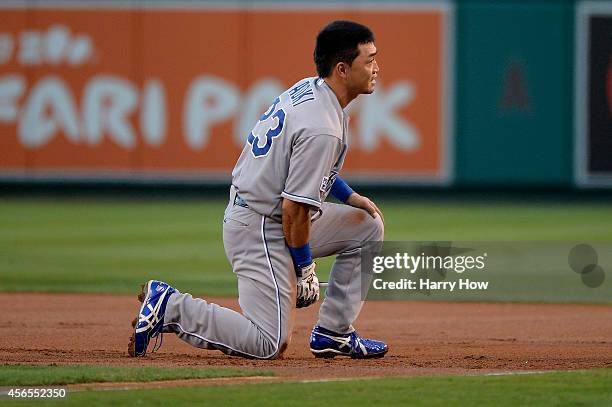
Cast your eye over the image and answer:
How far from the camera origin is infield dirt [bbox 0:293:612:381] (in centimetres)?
585

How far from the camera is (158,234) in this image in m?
13.8

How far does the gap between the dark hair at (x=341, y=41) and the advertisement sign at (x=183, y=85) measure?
1294 centimetres

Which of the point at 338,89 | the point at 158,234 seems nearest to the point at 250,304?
the point at 338,89

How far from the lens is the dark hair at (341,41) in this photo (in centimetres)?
583

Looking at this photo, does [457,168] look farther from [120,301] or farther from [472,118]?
[120,301]

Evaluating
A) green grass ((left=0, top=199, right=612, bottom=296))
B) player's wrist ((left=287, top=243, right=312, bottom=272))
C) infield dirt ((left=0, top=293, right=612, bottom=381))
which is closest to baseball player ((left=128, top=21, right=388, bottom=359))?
player's wrist ((left=287, top=243, right=312, bottom=272))

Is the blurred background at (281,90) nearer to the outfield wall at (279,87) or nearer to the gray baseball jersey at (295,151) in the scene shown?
the outfield wall at (279,87)

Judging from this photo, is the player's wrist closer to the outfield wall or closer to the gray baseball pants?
the gray baseball pants

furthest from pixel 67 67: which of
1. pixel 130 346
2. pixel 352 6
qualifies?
pixel 130 346

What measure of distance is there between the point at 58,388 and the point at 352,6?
14.6 m

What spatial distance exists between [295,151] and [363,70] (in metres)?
0.52

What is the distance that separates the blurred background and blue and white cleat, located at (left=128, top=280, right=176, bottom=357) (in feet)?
39.4

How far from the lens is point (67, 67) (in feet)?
63.6

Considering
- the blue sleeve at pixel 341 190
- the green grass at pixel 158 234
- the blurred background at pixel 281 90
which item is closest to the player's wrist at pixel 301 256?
the blue sleeve at pixel 341 190
